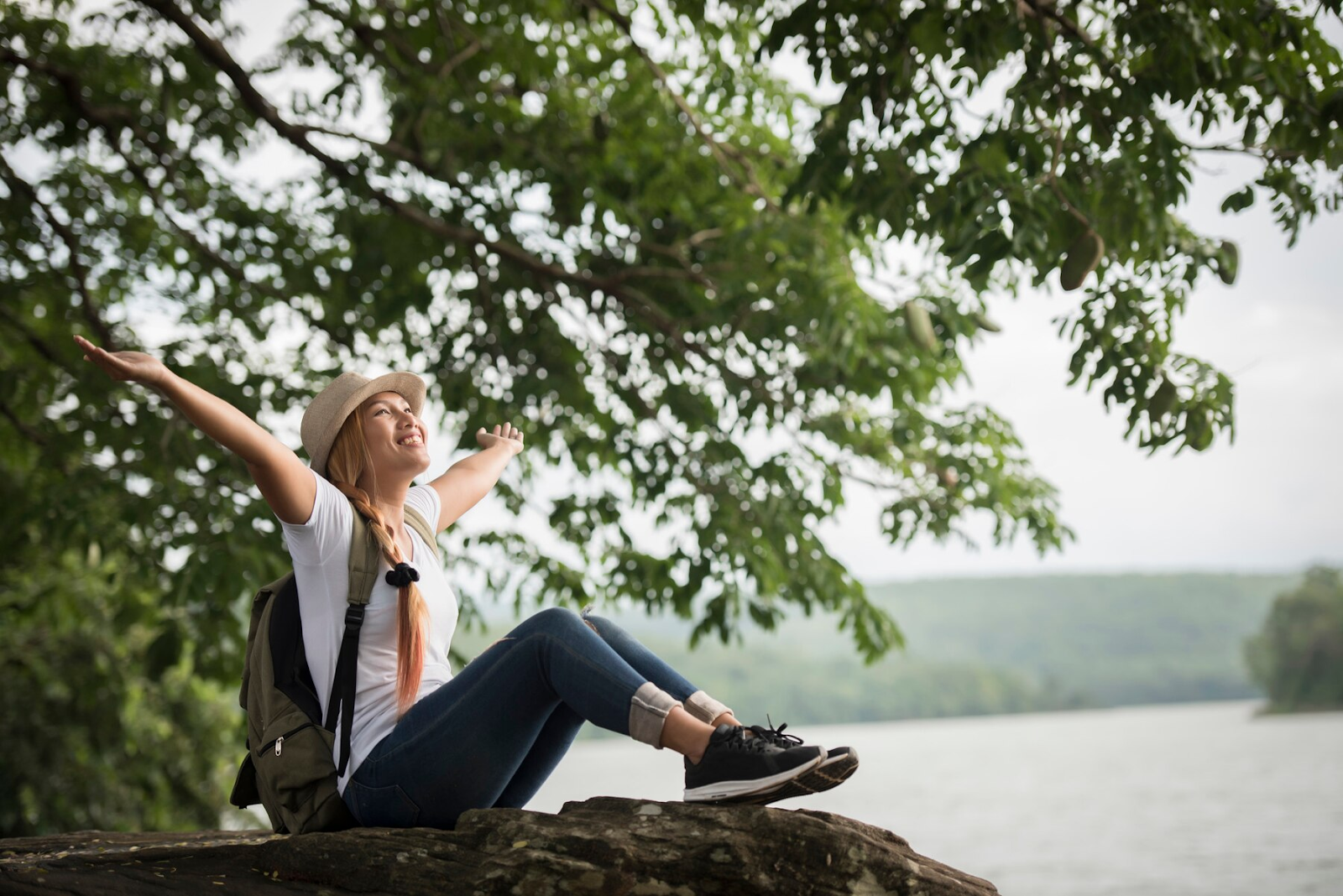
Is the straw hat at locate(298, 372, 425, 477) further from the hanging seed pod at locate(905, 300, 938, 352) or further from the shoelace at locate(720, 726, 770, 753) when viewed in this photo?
the hanging seed pod at locate(905, 300, 938, 352)

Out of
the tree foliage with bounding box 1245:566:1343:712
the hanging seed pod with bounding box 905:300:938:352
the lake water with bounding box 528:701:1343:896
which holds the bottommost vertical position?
the lake water with bounding box 528:701:1343:896

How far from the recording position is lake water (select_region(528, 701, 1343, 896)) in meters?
15.0

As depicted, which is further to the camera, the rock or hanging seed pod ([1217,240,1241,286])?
hanging seed pod ([1217,240,1241,286])

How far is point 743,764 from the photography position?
2.52 m

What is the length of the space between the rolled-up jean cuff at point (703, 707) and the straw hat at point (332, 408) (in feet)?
3.87

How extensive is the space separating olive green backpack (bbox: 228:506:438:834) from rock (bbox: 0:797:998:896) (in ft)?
0.33

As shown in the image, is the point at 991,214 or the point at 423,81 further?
the point at 423,81

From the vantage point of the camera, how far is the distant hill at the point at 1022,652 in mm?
64688

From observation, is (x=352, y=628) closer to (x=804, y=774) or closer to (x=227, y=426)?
(x=227, y=426)

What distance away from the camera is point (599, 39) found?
6.79 meters

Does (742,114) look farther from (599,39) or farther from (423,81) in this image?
(423,81)

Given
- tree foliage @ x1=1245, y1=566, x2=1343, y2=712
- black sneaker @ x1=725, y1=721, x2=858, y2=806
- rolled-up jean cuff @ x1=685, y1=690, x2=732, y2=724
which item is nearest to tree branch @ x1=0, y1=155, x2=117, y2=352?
rolled-up jean cuff @ x1=685, y1=690, x2=732, y2=724

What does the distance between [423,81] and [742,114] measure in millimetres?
1987

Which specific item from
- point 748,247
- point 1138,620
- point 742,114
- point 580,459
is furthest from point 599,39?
point 1138,620
